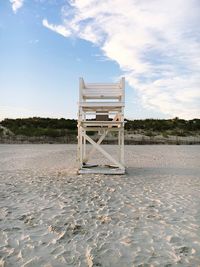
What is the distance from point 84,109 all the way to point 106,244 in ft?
20.4

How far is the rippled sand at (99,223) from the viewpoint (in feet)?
11.7

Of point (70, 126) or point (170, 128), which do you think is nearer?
point (170, 128)

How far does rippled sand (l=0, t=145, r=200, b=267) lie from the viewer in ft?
11.7

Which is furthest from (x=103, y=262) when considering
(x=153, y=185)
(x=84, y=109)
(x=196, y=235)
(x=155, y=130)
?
(x=155, y=130)

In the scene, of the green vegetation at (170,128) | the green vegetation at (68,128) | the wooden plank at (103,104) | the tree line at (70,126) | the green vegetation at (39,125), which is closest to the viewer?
the wooden plank at (103,104)

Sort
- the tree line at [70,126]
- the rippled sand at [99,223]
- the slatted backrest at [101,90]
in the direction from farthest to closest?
1. the tree line at [70,126]
2. the slatted backrest at [101,90]
3. the rippled sand at [99,223]

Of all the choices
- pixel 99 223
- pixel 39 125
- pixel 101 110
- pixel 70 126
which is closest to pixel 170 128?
pixel 70 126

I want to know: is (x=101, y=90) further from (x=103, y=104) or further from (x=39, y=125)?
(x=39, y=125)

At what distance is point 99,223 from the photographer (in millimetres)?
4637

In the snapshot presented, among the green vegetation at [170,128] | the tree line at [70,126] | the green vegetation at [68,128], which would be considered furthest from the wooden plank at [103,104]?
the green vegetation at [170,128]

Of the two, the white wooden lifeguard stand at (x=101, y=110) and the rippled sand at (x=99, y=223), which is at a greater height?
the white wooden lifeguard stand at (x=101, y=110)

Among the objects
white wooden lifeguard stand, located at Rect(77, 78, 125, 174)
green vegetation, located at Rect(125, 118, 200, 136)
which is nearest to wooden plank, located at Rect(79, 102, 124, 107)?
white wooden lifeguard stand, located at Rect(77, 78, 125, 174)

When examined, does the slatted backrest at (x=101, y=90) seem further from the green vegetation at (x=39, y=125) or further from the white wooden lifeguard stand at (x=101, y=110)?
the green vegetation at (x=39, y=125)

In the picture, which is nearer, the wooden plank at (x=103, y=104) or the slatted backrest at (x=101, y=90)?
the wooden plank at (x=103, y=104)
